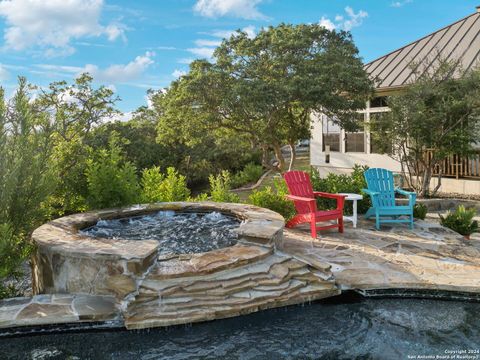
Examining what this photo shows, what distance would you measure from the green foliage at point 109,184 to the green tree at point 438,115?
645 cm

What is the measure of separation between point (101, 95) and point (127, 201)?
16.2 feet

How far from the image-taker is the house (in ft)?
36.4

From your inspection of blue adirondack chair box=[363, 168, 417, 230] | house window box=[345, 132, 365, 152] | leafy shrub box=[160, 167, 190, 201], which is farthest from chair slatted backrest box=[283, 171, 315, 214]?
house window box=[345, 132, 365, 152]

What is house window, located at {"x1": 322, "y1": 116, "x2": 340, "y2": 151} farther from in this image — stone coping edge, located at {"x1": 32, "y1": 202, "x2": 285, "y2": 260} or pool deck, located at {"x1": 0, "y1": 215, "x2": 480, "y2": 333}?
pool deck, located at {"x1": 0, "y1": 215, "x2": 480, "y2": 333}

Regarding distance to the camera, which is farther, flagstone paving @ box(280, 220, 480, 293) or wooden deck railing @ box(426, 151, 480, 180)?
wooden deck railing @ box(426, 151, 480, 180)

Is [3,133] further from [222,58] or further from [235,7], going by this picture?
[222,58]

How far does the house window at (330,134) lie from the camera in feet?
48.2

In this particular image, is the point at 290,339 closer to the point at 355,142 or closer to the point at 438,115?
the point at 438,115

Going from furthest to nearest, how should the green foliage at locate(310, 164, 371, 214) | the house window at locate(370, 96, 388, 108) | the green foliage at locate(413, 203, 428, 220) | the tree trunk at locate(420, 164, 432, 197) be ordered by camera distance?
the house window at locate(370, 96, 388, 108) → the tree trunk at locate(420, 164, 432, 197) → the green foliage at locate(310, 164, 371, 214) → the green foliage at locate(413, 203, 428, 220)

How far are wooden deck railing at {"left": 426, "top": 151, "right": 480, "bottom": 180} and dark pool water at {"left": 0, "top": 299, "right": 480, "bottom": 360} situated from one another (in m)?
7.79

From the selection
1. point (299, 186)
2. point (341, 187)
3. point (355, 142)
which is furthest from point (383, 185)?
point (355, 142)

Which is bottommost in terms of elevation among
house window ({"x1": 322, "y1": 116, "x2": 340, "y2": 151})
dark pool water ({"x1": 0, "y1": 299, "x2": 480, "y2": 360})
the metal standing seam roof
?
dark pool water ({"x1": 0, "y1": 299, "x2": 480, "y2": 360})

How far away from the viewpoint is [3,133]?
392 cm

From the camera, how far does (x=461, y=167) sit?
11.1 meters
